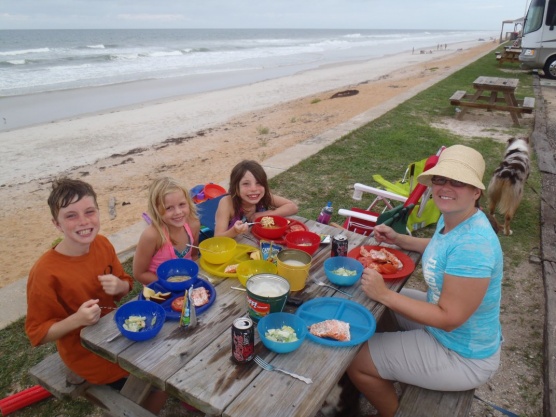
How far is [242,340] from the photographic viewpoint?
171cm

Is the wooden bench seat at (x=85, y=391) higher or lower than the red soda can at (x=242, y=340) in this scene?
lower

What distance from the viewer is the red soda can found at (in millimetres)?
1693

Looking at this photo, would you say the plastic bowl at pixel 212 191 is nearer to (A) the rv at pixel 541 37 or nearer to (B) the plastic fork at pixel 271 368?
(B) the plastic fork at pixel 271 368

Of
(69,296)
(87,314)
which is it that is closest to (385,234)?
(87,314)

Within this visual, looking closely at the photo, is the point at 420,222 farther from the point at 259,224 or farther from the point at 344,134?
the point at 344,134

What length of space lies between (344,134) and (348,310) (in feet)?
23.1

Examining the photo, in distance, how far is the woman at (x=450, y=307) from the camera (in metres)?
1.94

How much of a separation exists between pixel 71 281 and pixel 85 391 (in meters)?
0.64

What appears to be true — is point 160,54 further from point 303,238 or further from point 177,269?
point 177,269

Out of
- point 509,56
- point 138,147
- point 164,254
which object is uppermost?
point 164,254

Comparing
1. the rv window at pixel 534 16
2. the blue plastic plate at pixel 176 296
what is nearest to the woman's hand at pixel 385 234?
the blue plastic plate at pixel 176 296

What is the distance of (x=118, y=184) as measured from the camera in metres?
7.46

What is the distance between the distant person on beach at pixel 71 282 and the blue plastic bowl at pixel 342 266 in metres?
1.26

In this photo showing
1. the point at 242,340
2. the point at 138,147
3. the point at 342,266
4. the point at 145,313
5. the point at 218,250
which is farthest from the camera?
the point at 138,147
